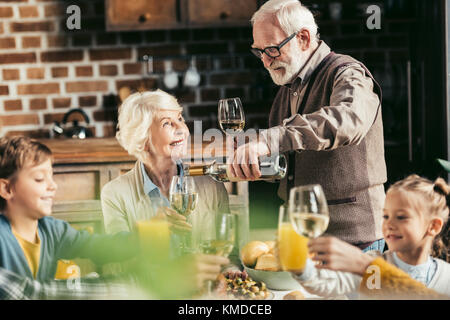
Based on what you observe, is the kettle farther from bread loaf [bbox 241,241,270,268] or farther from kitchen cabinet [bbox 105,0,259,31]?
bread loaf [bbox 241,241,270,268]

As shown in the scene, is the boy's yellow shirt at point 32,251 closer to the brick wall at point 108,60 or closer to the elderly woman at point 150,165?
the elderly woman at point 150,165

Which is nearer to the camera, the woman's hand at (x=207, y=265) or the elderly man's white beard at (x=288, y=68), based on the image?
the woman's hand at (x=207, y=265)

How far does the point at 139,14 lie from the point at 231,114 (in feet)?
5.01

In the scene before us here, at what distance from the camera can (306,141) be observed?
1102mm

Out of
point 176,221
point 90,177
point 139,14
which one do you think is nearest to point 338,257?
point 176,221

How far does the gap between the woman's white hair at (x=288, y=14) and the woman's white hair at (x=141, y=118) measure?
1.08ft

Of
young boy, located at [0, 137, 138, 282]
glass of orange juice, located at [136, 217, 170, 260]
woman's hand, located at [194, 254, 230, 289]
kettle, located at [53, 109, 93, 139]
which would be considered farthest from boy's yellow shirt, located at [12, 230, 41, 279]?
kettle, located at [53, 109, 93, 139]

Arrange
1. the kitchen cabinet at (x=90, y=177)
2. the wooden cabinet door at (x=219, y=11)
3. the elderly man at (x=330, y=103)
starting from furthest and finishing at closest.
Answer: the wooden cabinet door at (x=219, y=11) < the kitchen cabinet at (x=90, y=177) < the elderly man at (x=330, y=103)

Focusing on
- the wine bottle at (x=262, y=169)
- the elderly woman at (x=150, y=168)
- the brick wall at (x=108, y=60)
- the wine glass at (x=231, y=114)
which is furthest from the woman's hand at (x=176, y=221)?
the brick wall at (x=108, y=60)

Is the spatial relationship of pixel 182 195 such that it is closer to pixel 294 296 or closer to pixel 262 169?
pixel 262 169

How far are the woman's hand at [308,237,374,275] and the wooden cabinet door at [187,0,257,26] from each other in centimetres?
194

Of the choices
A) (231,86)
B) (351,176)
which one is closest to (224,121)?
(351,176)

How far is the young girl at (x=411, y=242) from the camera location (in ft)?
3.51

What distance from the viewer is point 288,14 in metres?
1.25
